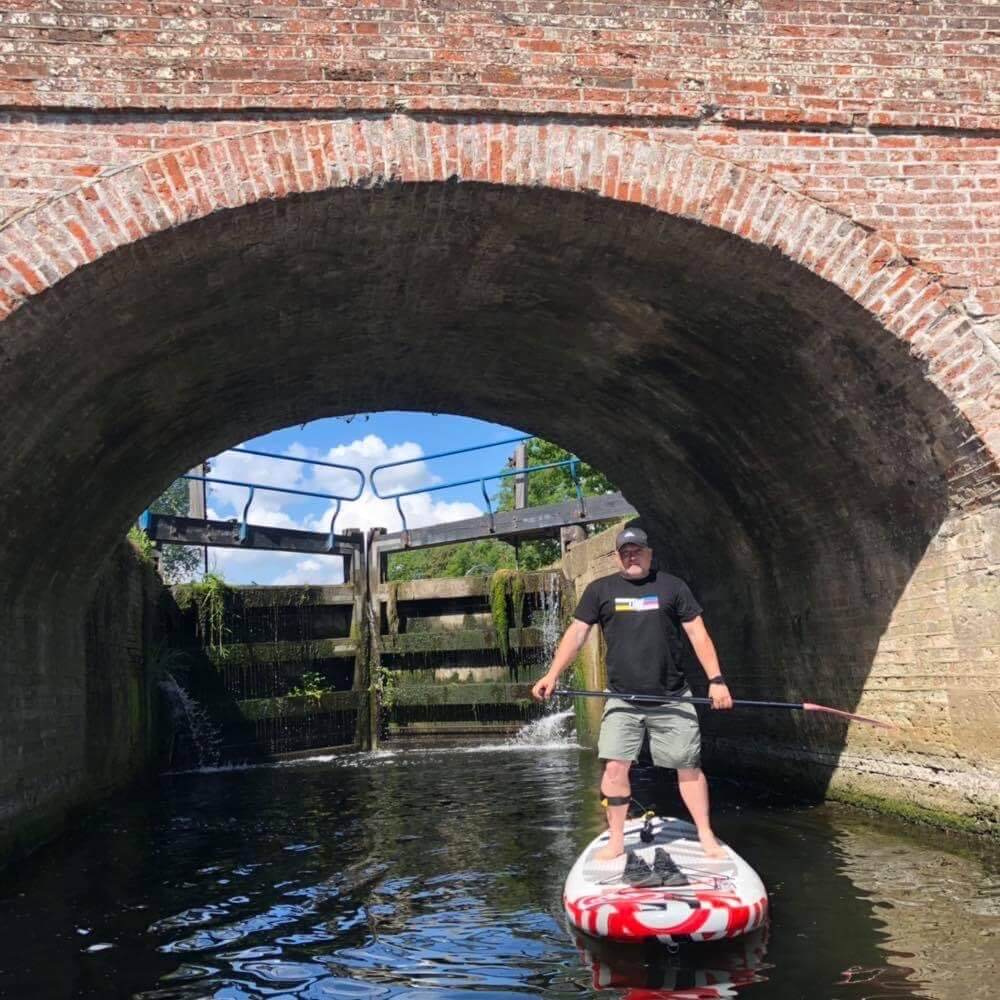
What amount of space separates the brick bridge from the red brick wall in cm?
2

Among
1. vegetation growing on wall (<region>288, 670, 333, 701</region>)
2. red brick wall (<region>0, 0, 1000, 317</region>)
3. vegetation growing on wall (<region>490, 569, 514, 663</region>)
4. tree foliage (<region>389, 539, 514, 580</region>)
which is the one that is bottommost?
vegetation growing on wall (<region>288, 670, 333, 701</region>)

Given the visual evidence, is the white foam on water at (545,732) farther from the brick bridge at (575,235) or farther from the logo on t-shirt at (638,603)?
the logo on t-shirt at (638,603)

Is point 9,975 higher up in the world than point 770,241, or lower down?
lower down

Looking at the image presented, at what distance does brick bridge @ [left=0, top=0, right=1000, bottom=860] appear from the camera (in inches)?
243

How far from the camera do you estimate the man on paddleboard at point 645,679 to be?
597 centimetres

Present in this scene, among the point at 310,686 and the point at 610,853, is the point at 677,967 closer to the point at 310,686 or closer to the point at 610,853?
the point at 610,853

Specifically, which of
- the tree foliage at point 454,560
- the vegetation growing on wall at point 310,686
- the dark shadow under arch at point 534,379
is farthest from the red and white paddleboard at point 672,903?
the tree foliage at point 454,560

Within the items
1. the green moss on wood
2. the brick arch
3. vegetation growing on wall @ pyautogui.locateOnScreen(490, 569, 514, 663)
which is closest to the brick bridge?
the brick arch

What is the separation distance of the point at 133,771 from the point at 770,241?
34.1ft

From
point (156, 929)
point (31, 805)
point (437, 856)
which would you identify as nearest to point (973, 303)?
point (437, 856)

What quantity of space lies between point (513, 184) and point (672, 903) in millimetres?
3928

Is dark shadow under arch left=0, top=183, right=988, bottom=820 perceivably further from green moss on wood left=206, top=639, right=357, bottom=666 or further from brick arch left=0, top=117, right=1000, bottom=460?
green moss on wood left=206, top=639, right=357, bottom=666

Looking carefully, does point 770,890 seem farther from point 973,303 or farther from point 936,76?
point 936,76

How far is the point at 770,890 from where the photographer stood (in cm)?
628
